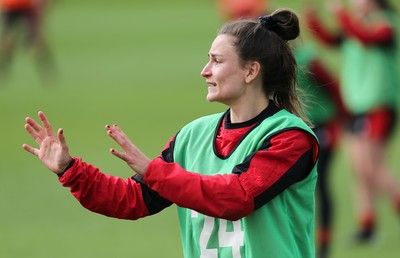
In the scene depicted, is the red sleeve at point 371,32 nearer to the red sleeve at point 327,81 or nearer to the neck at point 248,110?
the red sleeve at point 327,81

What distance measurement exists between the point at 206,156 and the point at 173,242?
495 cm

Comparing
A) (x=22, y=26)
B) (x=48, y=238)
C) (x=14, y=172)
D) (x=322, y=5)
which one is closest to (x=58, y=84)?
(x=22, y=26)

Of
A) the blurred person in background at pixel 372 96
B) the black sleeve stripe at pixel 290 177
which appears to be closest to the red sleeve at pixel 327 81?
the blurred person in background at pixel 372 96

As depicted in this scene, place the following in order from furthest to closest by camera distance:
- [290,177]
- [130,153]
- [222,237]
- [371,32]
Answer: [371,32] < [222,237] < [290,177] < [130,153]

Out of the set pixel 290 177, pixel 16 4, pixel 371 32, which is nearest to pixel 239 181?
pixel 290 177

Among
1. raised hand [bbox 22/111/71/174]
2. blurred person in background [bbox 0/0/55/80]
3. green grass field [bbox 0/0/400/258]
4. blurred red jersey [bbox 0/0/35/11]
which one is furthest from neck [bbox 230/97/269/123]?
blurred red jersey [bbox 0/0/35/11]

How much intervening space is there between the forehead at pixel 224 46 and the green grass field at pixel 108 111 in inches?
181

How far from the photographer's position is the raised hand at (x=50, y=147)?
4137 millimetres

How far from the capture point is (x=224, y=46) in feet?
14.1

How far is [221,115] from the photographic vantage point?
447 centimetres

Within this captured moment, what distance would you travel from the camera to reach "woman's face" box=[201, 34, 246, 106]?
4.24 metres

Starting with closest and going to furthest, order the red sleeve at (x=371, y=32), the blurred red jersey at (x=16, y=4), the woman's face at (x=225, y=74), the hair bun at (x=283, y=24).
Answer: the woman's face at (x=225, y=74) → the hair bun at (x=283, y=24) → the red sleeve at (x=371, y=32) → the blurred red jersey at (x=16, y=4)

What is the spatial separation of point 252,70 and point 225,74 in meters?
0.12

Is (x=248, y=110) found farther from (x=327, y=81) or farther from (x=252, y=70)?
(x=327, y=81)
